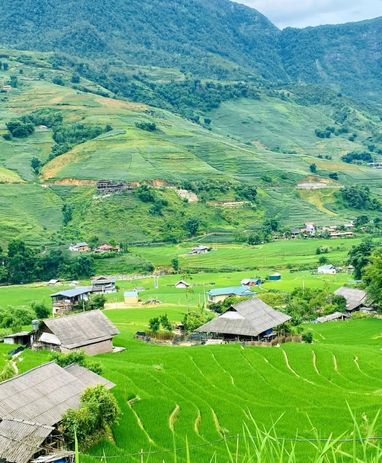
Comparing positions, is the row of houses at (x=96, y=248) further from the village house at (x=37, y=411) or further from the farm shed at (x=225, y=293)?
the village house at (x=37, y=411)

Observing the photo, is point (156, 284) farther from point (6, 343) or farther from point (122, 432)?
point (122, 432)

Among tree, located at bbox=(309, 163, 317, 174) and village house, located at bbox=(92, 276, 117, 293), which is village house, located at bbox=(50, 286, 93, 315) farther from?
tree, located at bbox=(309, 163, 317, 174)

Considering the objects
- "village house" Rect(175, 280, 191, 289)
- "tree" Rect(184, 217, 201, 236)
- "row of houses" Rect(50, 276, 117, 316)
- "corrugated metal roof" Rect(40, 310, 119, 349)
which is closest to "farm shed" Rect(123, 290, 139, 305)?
"row of houses" Rect(50, 276, 117, 316)

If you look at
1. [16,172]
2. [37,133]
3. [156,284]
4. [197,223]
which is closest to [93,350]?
[156,284]

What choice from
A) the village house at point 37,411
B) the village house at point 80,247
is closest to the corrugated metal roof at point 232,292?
the village house at point 80,247

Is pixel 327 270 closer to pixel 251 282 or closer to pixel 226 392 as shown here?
pixel 251 282

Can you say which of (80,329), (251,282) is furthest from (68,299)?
(80,329)
